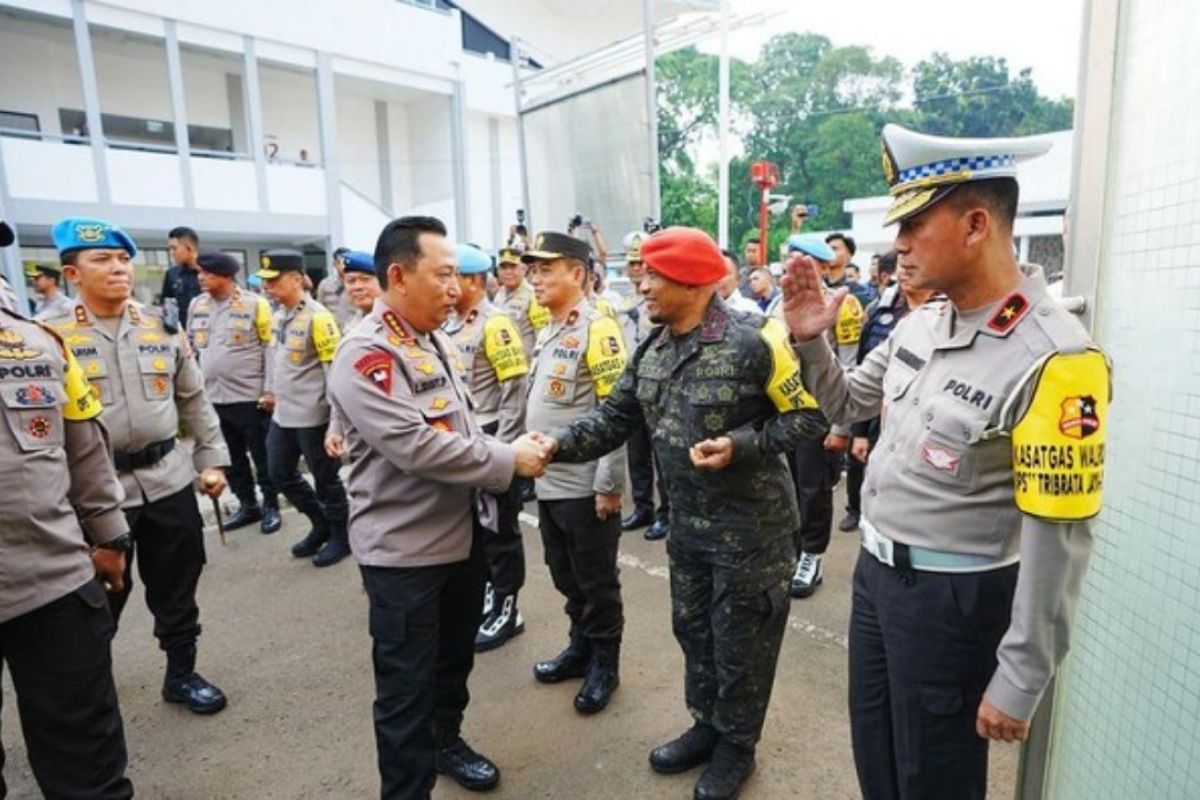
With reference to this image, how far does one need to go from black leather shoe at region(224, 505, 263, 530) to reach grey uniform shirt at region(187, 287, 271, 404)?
952 millimetres

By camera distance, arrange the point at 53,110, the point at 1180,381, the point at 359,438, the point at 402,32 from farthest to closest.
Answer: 1. the point at 402,32
2. the point at 53,110
3. the point at 359,438
4. the point at 1180,381

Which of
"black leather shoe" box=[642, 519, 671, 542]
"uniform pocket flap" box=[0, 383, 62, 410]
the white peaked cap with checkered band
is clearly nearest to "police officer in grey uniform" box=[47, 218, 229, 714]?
"uniform pocket flap" box=[0, 383, 62, 410]

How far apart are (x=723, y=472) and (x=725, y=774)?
1114 mm

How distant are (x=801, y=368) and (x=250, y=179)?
568 inches

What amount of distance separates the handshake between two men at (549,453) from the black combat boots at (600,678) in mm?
1106

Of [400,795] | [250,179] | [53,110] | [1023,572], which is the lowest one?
[400,795]

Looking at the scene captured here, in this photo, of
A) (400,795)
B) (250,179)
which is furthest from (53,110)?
(400,795)

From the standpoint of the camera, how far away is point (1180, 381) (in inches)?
62.8

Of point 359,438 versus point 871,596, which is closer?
point 871,596

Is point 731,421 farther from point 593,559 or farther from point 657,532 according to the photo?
point 657,532

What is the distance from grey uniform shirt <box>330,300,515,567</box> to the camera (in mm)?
2246

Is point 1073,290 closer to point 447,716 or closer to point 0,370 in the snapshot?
point 447,716

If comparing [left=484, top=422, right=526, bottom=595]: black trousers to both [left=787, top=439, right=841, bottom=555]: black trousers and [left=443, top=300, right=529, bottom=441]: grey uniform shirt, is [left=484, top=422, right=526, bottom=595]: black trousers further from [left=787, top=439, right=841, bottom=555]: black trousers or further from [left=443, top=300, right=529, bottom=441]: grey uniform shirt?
[left=787, top=439, right=841, bottom=555]: black trousers

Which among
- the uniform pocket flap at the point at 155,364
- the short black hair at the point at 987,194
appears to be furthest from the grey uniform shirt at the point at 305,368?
the short black hair at the point at 987,194
